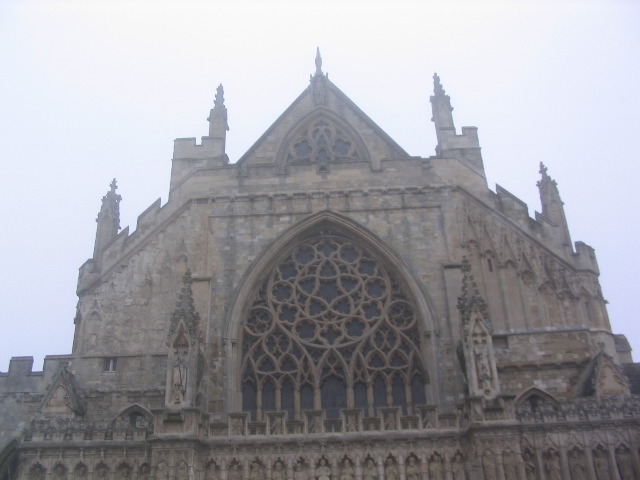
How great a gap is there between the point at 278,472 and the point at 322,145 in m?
11.3

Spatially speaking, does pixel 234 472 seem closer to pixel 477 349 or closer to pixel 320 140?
pixel 477 349

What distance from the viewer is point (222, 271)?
1875 centimetres

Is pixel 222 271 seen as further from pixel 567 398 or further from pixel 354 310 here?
pixel 567 398

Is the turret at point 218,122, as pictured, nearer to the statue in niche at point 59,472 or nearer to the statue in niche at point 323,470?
the statue in niche at point 59,472

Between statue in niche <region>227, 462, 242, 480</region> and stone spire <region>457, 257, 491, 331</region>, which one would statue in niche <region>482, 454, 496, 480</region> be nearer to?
stone spire <region>457, 257, 491, 331</region>

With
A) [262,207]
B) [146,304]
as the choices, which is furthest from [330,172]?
[146,304]

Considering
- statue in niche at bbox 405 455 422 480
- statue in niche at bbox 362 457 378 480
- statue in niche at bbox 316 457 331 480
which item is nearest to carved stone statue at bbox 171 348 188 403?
statue in niche at bbox 316 457 331 480

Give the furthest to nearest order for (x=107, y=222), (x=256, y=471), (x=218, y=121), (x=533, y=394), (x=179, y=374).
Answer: (x=218, y=121) < (x=107, y=222) < (x=533, y=394) < (x=179, y=374) < (x=256, y=471)

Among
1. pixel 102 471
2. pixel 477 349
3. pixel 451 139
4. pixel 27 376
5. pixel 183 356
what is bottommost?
pixel 102 471

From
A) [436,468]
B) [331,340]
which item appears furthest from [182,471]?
[331,340]

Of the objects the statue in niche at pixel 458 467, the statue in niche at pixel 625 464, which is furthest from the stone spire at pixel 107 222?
the statue in niche at pixel 625 464

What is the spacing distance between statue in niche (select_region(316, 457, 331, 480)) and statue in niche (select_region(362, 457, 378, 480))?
709mm

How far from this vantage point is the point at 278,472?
14297 millimetres

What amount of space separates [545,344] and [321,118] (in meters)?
10.4
